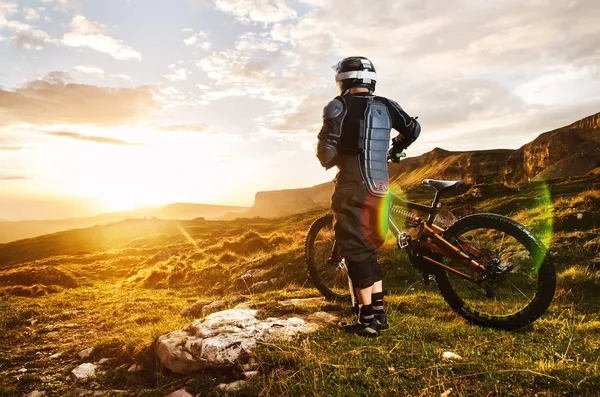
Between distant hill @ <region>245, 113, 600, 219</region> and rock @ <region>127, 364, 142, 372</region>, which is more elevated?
distant hill @ <region>245, 113, 600, 219</region>

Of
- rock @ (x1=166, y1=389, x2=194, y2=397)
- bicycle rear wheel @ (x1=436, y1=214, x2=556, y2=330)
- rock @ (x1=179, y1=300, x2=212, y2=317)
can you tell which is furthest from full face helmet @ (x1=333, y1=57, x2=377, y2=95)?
rock @ (x1=179, y1=300, x2=212, y2=317)

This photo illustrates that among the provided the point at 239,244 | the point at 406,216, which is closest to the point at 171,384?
the point at 406,216

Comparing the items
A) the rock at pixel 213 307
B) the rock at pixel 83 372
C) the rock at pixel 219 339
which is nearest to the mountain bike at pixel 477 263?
the rock at pixel 219 339

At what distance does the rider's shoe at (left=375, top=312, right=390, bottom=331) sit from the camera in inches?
191

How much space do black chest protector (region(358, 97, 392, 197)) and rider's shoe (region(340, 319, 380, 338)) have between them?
5.62 feet

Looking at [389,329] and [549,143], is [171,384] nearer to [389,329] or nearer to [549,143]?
[389,329]

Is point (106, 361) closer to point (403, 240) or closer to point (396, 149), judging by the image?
point (403, 240)

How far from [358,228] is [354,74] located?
215 cm

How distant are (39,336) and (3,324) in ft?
7.91

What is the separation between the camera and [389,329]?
4.81 metres

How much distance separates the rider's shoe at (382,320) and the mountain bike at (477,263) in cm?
40

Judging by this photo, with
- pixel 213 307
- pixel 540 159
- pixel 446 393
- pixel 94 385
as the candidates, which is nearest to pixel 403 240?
pixel 446 393

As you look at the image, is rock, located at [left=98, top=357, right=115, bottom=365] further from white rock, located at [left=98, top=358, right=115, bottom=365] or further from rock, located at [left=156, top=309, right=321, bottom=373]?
rock, located at [left=156, top=309, right=321, bottom=373]

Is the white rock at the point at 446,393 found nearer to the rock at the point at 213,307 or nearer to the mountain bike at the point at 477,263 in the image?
the mountain bike at the point at 477,263
